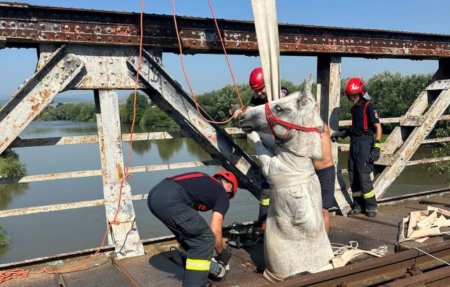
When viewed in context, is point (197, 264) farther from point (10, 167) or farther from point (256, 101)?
point (10, 167)

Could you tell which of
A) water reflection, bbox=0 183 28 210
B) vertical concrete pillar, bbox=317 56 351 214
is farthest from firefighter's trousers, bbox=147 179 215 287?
water reflection, bbox=0 183 28 210

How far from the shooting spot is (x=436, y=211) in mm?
4883

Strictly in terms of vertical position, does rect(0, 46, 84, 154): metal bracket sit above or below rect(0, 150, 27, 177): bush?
above

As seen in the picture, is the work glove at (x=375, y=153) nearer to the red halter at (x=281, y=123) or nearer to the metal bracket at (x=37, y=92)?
the red halter at (x=281, y=123)

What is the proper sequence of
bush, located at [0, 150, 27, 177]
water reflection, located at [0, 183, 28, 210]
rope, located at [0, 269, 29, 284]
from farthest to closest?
water reflection, located at [0, 183, 28, 210]
bush, located at [0, 150, 27, 177]
rope, located at [0, 269, 29, 284]

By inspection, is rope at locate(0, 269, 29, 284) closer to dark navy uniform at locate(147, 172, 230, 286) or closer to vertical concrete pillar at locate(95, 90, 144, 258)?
vertical concrete pillar at locate(95, 90, 144, 258)

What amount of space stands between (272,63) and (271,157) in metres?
0.84

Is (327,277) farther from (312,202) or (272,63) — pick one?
(272,63)

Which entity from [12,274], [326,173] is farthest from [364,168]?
[12,274]

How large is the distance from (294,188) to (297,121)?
541 millimetres

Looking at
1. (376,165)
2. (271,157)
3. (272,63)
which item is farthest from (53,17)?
(376,165)

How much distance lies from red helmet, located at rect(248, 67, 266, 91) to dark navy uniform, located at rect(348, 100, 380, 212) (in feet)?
5.91

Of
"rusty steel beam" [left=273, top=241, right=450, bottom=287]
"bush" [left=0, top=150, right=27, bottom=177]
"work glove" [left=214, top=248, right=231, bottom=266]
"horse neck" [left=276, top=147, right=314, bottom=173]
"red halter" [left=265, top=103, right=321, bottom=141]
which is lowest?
"bush" [left=0, top=150, right=27, bottom=177]

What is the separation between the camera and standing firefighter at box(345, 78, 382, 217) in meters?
5.81
